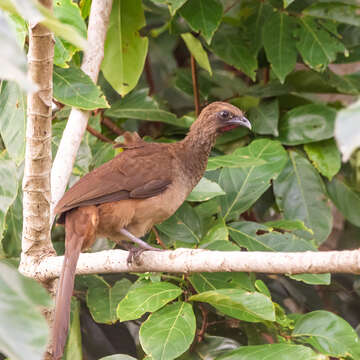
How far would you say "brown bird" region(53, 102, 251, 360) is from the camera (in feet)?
8.07

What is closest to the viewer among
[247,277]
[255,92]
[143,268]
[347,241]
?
[143,268]

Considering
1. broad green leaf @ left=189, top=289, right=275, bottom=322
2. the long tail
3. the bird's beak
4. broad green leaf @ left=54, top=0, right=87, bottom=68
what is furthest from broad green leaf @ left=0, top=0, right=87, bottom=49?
the bird's beak

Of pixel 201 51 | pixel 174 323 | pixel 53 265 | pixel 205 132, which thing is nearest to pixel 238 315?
pixel 174 323

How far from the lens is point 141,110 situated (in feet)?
10.7

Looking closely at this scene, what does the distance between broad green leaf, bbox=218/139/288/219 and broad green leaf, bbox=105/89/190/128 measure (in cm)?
46

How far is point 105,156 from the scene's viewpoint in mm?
2996

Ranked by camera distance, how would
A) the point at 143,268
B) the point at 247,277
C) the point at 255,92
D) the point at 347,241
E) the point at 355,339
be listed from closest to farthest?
the point at 143,268 → the point at 355,339 → the point at 247,277 → the point at 255,92 → the point at 347,241

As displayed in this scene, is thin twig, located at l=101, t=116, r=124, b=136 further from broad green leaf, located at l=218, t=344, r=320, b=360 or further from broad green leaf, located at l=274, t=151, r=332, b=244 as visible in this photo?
broad green leaf, located at l=218, t=344, r=320, b=360

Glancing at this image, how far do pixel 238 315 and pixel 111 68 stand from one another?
4.95 feet

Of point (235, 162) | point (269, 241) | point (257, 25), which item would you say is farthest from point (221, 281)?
point (257, 25)

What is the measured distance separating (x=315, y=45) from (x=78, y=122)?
1434mm

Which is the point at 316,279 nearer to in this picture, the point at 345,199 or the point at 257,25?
the point at 345,199

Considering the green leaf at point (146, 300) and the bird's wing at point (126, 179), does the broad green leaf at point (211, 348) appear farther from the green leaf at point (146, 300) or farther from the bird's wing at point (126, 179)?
the bird's wing at point (126, 179)

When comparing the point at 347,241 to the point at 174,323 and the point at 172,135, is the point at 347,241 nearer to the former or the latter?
the point at 172,135
